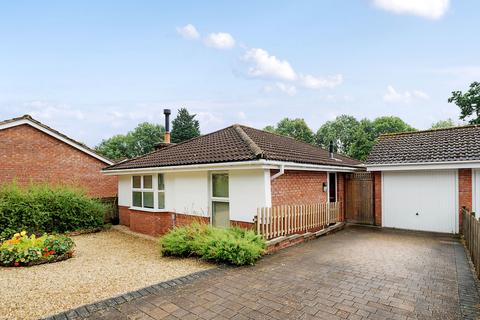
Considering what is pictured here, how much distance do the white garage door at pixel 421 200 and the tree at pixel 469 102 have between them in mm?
25377

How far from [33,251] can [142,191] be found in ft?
17.3

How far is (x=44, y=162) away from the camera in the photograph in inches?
619

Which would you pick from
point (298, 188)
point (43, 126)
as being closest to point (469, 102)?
point (298, 188)

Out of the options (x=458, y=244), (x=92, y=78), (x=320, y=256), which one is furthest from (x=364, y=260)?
(x=92, y=78)

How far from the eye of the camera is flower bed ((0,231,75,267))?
24.1ft

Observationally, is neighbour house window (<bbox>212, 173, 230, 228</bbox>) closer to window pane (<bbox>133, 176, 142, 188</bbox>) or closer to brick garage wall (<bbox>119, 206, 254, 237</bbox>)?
brick garage wall (<bbox>119, 206, 254, 237</bbox>)

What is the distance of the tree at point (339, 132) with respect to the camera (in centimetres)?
5694

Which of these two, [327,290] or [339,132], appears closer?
[327,290]

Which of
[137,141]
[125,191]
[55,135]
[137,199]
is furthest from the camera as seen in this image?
[137,141]

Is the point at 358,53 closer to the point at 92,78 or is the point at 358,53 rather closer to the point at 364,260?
the point at 364,260

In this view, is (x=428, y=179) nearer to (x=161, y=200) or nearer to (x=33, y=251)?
(x=161, y=200)

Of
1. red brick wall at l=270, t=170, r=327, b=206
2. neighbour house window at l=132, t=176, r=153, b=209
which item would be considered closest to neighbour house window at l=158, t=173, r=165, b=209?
neighbour house window at l=132, t=176, r=153, b=209

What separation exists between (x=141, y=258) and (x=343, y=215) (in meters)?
9.35

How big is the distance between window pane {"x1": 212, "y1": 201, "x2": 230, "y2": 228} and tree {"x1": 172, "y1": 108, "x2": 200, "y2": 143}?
42.0 metres
